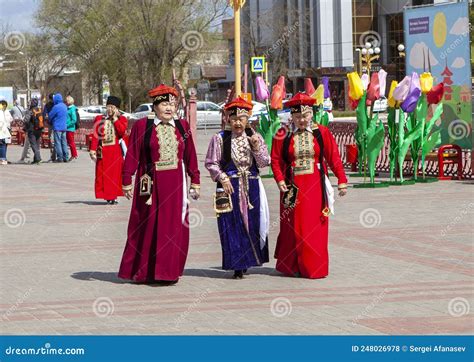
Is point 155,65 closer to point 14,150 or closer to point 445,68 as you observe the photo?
point 14,150

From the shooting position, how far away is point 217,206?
1058cm

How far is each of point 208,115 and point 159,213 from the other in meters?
43.4

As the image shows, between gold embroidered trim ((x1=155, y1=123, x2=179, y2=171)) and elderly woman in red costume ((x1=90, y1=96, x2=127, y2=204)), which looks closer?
gold embroidered trim ((x1=155, y1=123, x2=179, y2=171))

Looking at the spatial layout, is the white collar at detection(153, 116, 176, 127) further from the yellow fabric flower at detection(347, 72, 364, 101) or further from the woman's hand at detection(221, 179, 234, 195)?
the yellow fabric flower at detection(347, 72, 364, 101)

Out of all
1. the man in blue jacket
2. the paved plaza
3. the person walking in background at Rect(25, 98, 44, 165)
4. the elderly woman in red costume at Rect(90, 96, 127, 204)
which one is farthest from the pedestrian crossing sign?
the paved plaza

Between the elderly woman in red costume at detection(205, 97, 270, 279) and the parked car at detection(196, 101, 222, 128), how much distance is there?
41842 mm

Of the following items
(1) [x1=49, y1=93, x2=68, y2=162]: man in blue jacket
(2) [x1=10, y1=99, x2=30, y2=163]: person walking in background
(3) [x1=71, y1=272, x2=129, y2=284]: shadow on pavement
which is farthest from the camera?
(2) [x1=10, y1=99, x2=30, y2=163]: person walking in background

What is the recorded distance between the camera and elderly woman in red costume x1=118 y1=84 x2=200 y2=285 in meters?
10.4

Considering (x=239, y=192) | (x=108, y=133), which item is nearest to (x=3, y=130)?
(x=108, y=133)

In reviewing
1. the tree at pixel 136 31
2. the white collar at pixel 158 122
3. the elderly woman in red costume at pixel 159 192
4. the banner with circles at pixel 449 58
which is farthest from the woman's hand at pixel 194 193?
the tree at pixel 136 31

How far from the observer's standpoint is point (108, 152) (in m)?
17.7

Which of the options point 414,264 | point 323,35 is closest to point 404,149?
point 414,264

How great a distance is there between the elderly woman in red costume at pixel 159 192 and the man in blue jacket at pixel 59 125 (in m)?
19.2

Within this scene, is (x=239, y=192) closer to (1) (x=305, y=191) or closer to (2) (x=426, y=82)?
(1) (x=305, y=191)
